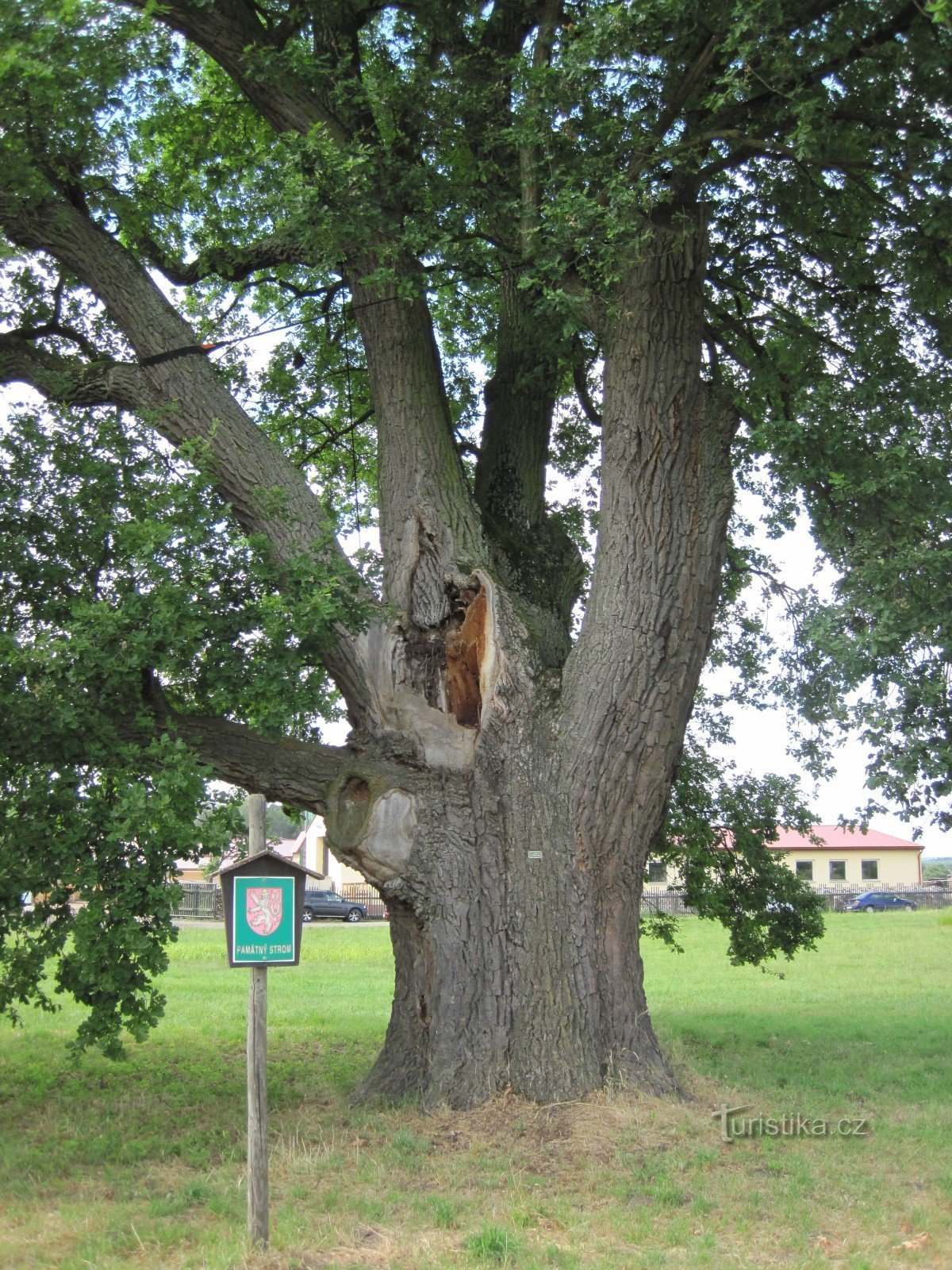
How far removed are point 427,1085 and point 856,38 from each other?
8.06 metres

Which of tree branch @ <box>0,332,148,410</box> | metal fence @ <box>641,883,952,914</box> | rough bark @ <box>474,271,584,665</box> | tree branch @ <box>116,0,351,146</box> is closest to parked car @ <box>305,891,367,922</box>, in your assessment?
metal fence @ <box>641,883,952,914</box>

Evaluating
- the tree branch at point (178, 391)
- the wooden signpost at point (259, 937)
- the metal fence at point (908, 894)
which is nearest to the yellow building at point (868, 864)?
the metal fence at point (908, 894)

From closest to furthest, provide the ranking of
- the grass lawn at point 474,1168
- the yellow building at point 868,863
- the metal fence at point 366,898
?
the grass lawn at point 474,1168, the metal fence at point 366,898, the yellow building at point 868,863

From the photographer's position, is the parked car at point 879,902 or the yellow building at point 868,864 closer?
the parked car at point 879,902

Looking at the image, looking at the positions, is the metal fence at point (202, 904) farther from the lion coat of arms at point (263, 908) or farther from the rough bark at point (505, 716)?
the lion coat of arms at point (263, 908)

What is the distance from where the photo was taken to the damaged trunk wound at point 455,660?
9.06m

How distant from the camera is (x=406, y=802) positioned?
28.2ft

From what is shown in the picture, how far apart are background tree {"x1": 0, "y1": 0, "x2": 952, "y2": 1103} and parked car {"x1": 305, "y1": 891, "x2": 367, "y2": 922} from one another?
3276 centimetres

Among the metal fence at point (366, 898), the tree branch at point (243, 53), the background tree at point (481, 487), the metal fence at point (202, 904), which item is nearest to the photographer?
the background tree at point (481, 487)

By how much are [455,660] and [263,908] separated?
3.57 m

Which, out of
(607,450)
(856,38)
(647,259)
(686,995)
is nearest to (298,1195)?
(607,450)

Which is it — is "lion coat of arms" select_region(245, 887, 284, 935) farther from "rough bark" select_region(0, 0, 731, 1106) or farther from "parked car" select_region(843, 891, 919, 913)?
"parked car" select_region(843, 891, 919, 913)

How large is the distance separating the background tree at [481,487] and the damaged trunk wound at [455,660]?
33 millimetres

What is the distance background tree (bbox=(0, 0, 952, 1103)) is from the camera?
7.72 m
